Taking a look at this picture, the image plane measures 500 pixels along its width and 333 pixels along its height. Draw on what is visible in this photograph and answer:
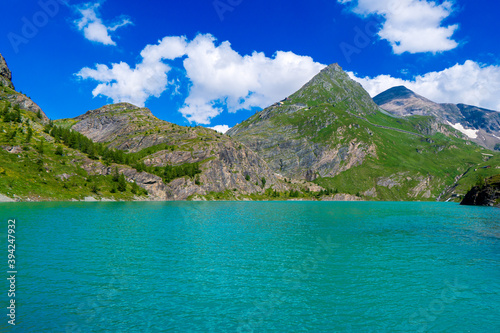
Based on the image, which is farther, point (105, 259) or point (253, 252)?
point (253, 252)

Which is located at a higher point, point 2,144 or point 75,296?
point 2,144

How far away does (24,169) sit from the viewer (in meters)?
168

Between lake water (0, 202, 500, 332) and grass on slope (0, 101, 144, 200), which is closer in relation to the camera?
lake water (0, 202, 500, 332)

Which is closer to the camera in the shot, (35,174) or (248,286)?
(248,286)

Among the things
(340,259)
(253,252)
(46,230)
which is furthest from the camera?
(46,230)

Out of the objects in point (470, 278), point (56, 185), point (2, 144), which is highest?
point (2, 144)

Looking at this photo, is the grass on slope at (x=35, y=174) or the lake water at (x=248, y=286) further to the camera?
the grass on slope at (x=35, y=174)

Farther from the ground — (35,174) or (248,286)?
(35,174)

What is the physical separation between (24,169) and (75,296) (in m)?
183

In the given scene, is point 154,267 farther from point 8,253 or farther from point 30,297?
point 8,253

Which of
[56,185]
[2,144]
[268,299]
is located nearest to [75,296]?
[268,299]

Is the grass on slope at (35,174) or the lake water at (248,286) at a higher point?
the grass on slope at (35,174)

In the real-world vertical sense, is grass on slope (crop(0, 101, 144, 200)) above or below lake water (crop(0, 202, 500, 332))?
above

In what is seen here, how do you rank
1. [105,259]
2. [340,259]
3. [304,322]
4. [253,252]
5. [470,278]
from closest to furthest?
[304,322]
[470,278]
[105,259]
[340,259]
[253,252]
